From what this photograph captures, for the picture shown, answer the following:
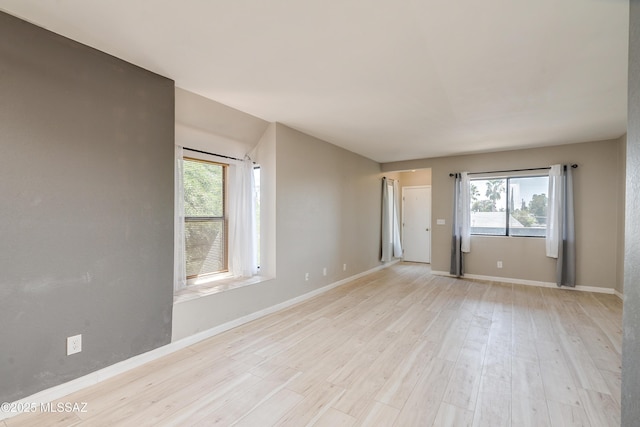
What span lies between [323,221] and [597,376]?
Answer: 3.45 meters

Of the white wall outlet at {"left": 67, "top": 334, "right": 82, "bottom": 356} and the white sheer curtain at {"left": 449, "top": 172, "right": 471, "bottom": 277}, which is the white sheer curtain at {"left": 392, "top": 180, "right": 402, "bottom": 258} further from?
the white wall outlet at {"left": 67, "top": 334, "right": 82, "bottom": 356}

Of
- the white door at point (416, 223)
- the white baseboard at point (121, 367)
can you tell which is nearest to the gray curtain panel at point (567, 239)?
the white door at point (416, 223)

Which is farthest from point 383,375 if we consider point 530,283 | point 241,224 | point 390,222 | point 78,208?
point 390,222

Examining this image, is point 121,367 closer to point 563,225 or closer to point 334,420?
point 334,420

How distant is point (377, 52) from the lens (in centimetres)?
213

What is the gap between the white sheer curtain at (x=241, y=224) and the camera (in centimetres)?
379

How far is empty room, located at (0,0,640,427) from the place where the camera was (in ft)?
5.80

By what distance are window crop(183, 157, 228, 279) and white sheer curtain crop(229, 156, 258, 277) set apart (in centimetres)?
14

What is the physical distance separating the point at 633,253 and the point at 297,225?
11.2ft

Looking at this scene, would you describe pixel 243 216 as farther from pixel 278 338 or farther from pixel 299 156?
pixel 278 338

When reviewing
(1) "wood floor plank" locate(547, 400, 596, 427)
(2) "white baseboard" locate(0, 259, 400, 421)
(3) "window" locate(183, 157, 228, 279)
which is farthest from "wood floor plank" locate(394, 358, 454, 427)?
(3) "window" locate(183, 157, 228, 279)

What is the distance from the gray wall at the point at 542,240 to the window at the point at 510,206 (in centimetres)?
21

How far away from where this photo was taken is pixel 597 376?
7.34 ft

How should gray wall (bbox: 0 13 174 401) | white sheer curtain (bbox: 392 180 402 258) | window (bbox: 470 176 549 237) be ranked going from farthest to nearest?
white sheer curtain (bbox: 392 180 402 258), window (bbox: 470 176 549 237), gray wall (bbox: 0 13 174 401)
